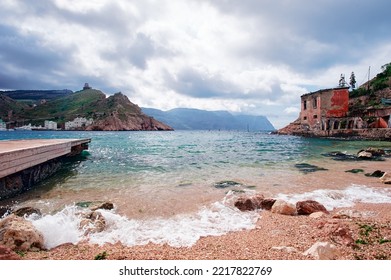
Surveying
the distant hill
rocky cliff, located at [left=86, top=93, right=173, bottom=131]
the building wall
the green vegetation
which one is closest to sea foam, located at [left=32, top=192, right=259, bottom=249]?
the building wall

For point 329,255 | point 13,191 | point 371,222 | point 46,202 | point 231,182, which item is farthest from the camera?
point 231,182

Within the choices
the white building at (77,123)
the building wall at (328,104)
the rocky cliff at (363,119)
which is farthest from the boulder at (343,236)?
the white building at (77,123)

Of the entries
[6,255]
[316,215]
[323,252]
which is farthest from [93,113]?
[323,252]

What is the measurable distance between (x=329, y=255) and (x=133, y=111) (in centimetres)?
17724

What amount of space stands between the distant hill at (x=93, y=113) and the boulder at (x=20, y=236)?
144868 mm

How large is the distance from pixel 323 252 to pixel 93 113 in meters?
166

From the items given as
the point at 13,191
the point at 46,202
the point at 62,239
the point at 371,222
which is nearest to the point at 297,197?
the point at 371,222

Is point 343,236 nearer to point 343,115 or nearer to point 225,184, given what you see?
point 225,184

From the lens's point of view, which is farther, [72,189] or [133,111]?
[133,111]

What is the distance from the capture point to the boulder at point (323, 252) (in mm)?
3971

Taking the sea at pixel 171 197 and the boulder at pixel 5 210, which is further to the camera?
the boulder at pixel 5 210

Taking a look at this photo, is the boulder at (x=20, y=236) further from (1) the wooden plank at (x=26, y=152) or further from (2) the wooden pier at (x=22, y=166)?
(1) the wooden plank at (x=26, y=152)

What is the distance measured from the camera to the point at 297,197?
9.48 m

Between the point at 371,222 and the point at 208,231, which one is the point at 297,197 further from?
the point at 208,231
